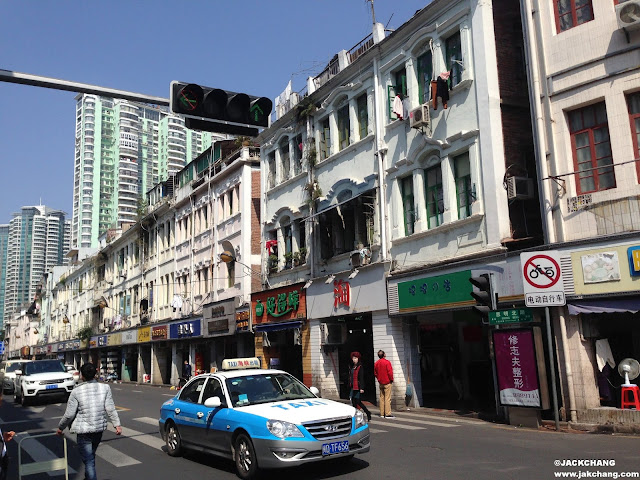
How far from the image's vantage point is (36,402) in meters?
23.1

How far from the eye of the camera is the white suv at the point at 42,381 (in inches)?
874

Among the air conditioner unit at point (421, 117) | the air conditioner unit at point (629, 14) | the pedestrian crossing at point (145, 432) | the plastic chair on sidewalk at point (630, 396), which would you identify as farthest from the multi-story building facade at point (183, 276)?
the air conditioner unit at point (629, 14)

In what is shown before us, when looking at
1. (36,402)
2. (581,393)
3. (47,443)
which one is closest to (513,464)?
(581,393)

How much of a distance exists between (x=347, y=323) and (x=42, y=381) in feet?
38.8

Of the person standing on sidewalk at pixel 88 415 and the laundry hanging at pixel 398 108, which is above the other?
the laundry hanging at pixel 398 108

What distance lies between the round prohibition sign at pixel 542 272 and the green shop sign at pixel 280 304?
13333mm

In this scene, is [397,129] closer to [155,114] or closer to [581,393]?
[581,393]

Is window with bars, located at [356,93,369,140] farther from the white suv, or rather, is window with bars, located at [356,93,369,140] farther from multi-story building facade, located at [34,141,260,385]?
the white suv

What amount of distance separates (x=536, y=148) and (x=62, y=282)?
73.8m

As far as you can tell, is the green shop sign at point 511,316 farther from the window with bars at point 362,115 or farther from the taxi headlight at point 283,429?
the window with bars at point 362,115

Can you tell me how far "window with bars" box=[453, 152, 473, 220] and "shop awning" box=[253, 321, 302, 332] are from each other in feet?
32.8

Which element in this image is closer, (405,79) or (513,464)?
(513,464)

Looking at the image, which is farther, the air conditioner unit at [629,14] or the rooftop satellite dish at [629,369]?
the air conditioner unit at [629,14]

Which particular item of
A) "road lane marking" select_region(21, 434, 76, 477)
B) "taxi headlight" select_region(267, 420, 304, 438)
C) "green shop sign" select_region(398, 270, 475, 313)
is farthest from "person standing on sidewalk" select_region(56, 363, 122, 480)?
"green shop sign" select_region(398, 270, 475, 313)
